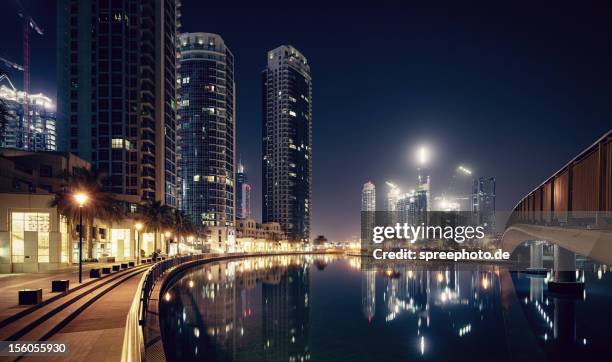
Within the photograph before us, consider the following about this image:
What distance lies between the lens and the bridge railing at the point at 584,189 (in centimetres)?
1372

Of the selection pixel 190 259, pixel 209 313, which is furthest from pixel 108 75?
pixel 209 313

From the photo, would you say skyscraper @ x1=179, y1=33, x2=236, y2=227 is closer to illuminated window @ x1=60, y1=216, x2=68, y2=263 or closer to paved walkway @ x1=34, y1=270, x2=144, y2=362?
illuminated window @ x1=60, y1=216, x2=68, y2=263

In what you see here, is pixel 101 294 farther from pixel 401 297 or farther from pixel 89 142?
pixel 89 142

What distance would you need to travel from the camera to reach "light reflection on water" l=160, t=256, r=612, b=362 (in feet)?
77.4

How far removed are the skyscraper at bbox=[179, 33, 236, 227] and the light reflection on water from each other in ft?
349

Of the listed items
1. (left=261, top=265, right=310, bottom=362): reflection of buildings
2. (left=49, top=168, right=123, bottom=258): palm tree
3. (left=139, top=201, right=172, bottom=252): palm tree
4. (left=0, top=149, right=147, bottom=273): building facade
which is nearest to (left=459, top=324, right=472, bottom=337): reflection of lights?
(left=261, top=265, right=310, bottom=362): reflection of buildings

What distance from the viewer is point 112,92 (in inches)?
3903

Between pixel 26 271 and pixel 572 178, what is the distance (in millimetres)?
43040

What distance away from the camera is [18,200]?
36.2 meters

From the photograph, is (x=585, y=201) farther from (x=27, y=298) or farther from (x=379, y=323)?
(x=27, y=298)

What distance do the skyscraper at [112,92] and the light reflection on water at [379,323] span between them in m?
56.7

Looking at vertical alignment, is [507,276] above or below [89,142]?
below

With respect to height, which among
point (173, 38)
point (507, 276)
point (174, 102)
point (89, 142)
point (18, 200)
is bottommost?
point (507, 276)

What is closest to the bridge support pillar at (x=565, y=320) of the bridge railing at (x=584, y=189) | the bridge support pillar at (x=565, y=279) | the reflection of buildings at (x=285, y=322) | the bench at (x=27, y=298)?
the bridge support pillar at (x=565, y=279)
